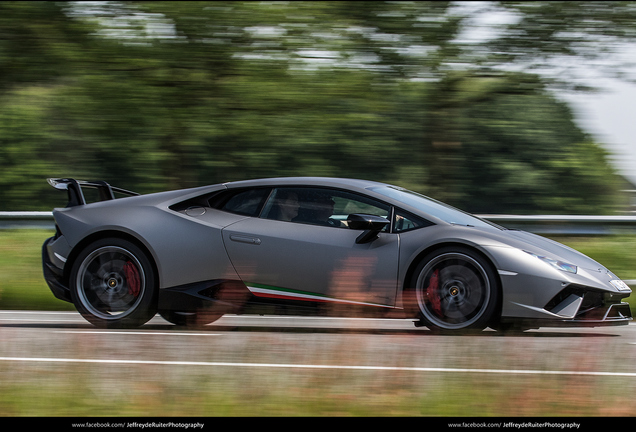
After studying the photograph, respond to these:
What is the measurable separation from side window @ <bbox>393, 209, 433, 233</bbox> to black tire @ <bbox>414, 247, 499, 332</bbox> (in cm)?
26

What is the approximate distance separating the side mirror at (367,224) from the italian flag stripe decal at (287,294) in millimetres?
455

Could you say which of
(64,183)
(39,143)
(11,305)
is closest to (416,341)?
(64,183)

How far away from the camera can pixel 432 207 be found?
6.14m

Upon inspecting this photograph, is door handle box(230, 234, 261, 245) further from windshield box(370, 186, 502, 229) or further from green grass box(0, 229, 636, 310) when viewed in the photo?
green grass box(0, 229, 636, 310)

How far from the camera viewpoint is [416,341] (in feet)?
17.9

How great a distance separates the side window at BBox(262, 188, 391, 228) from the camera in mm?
5859

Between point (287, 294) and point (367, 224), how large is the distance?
787 millimetres

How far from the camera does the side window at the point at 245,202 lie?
6045 millimetres

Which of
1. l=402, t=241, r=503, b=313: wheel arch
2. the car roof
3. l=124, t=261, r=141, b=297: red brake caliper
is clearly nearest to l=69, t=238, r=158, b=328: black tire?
l=124, t=261, r=141, b=297: red brake caliper

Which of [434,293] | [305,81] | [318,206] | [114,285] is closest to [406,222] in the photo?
[434,293]

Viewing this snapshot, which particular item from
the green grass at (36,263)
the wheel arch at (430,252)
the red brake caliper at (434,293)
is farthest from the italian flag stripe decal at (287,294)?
the green grass at (36,263)

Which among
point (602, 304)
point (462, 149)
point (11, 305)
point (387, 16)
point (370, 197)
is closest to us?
point (602, 304)
